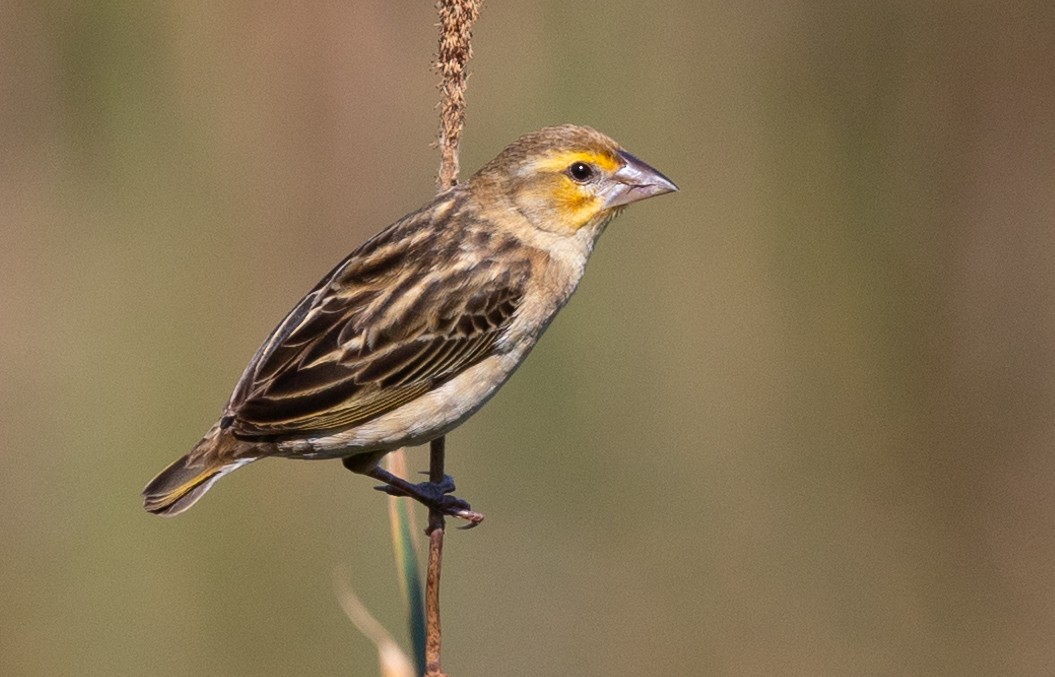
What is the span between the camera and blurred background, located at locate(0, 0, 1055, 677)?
584 centimetres

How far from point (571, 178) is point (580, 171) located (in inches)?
1.3

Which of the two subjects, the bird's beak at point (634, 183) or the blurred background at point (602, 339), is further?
the blurred background at point (602, 339)

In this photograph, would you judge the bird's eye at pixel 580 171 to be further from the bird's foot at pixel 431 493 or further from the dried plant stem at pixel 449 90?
the bird's foot at pixel 431 493

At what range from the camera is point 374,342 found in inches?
166

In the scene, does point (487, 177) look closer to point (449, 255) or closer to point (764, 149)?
point (449, 255)

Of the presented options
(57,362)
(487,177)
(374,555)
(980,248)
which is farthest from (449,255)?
(980,248)

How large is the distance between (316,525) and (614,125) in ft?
6.78

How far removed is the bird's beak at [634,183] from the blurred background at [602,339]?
66.0 inches

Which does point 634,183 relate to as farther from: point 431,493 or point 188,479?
point 188,479

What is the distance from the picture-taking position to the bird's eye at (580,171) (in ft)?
14.3

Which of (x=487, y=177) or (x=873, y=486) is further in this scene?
(x=873, y=486)

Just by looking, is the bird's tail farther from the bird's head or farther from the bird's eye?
the bird's eye

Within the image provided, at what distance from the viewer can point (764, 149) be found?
21.8ft

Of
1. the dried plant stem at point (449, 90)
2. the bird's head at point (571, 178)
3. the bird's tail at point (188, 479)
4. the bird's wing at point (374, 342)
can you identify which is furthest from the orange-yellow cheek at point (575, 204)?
the bird's tail at point (188, 479)
